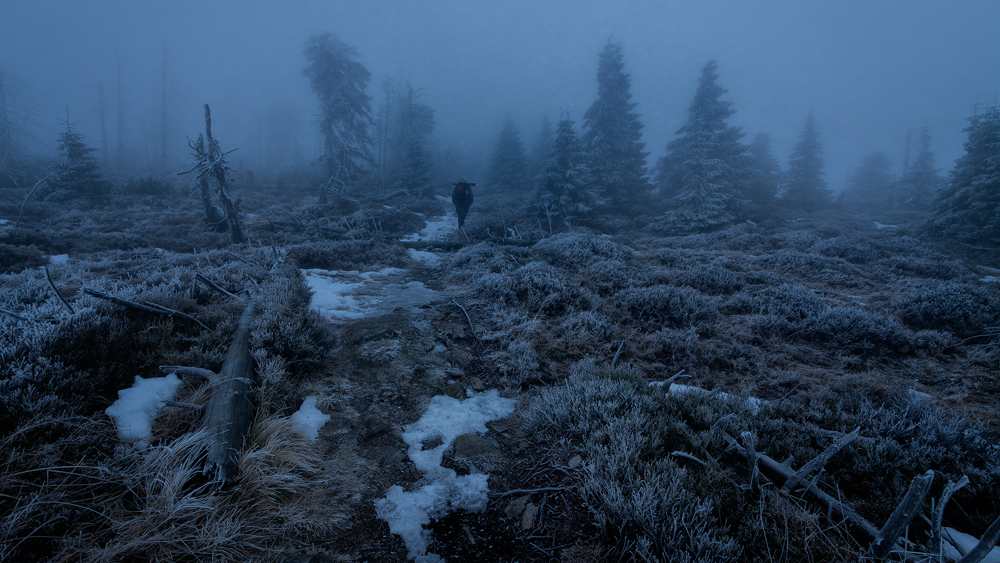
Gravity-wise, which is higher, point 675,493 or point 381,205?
point 381,205

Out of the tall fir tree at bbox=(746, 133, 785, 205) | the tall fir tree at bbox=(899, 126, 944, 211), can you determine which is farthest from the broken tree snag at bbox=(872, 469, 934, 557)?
the tall fir tree at bbox=(899, 126, 944, 211)

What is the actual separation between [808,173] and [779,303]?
31271 millimetres

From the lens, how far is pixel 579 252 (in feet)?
35.3

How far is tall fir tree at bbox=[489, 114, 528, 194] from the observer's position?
3688 cm

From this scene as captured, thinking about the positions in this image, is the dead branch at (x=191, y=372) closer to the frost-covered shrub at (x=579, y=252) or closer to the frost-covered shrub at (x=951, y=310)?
the frost-covered shrub at (x=579, y=252)

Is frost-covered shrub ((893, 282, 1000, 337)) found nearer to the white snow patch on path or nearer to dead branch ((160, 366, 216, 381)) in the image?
the white snow patch on path

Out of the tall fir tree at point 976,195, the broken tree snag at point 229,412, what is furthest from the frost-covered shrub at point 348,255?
the tall fir tree at point 976,195

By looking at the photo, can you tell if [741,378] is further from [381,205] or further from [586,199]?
[381,205]

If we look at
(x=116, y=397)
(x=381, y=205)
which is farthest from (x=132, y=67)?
(x=116, y=397)

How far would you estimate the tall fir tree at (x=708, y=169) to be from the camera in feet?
62.5

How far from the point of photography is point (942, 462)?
2.86 metres

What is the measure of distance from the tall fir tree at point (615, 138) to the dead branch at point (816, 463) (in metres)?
21.3

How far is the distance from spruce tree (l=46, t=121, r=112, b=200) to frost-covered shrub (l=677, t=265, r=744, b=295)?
28.6 meters

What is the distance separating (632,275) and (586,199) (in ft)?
42.4
